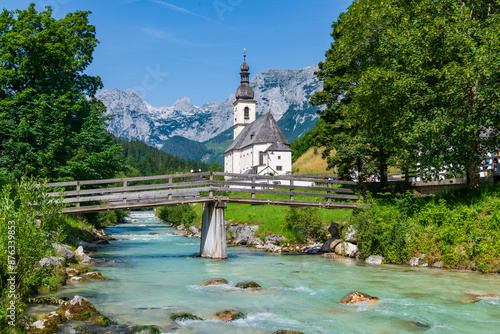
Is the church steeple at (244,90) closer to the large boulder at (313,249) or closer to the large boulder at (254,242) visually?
the large boulder at (254,242)

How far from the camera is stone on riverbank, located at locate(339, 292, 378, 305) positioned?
1405 centimetres

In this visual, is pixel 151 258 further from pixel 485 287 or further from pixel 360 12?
pixel 360 12

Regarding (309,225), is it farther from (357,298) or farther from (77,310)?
(77,310)

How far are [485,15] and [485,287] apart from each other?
13564mm

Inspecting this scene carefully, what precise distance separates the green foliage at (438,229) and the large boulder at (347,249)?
0.68 m

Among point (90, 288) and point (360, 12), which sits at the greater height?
point (360, 12)

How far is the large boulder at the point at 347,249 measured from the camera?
84.9ft

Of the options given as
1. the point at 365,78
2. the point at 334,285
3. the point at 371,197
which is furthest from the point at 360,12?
the point at 334,285

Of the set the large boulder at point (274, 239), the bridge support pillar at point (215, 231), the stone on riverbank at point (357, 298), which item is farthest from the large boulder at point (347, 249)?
the stone on riverbank at point (357, 298)

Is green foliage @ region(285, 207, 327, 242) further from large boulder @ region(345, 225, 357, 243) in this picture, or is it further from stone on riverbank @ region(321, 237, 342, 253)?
large boulder @ region(345, 225, 357, 243)

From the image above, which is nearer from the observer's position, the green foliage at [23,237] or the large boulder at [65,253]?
the green foliage at [23,237]

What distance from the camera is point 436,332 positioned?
11.0 meters

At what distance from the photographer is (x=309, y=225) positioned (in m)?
32.6

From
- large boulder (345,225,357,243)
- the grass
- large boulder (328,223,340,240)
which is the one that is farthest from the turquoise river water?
the grass
